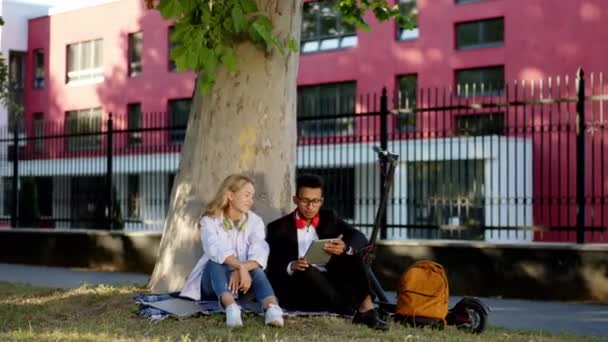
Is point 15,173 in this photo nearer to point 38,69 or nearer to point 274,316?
point 274,316

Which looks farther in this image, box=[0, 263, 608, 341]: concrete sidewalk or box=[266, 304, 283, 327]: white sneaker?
box=[0, 263, 608, 341]: concrete sidewalk

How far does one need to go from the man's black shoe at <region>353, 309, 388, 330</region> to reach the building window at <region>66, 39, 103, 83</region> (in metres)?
33.1

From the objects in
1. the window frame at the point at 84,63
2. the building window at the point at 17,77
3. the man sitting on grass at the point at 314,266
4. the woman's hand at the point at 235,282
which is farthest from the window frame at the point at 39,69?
the woman's hand at the point at 235,282

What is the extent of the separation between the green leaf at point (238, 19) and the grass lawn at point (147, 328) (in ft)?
7.73

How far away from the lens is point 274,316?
7.65 meters

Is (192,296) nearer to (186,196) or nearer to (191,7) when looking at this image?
(186,196)

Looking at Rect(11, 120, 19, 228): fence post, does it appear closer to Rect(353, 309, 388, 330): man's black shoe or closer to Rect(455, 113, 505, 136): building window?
Rect(455, 113, 505, 136): building window

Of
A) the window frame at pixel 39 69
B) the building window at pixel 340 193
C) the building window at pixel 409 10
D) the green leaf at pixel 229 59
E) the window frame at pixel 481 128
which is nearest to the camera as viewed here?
the green leaf at pixel 229 59

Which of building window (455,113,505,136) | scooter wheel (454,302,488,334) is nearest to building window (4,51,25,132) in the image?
building window (455,113,505,136)

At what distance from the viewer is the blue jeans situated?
25.8 feet

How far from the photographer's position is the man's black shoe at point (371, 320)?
7684 mm

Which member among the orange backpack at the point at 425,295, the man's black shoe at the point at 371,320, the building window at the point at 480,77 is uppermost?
the building window at the point at 480,77

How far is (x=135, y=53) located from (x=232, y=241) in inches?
1245

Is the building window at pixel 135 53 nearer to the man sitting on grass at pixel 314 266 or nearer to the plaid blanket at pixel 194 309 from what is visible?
the plaid blanket at pixel 194 309
